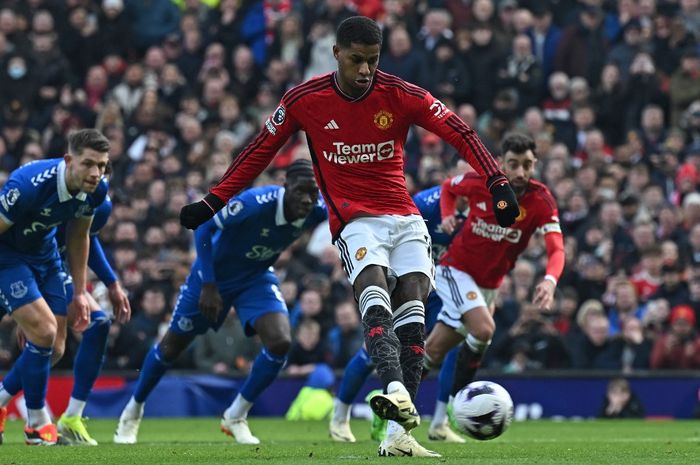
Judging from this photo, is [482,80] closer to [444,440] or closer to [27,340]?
[444,440]

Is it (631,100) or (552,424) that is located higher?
(631,100)

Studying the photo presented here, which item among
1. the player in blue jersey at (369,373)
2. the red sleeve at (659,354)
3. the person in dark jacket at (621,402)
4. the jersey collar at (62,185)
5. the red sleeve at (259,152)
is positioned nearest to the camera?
the red sleeve at (259,152)

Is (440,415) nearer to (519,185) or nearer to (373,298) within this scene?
(519,185)

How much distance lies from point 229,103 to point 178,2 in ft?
12.5

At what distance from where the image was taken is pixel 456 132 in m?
9.33

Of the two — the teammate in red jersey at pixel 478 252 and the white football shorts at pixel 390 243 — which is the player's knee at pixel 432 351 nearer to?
the teammate in red jersey at pixel 478 252

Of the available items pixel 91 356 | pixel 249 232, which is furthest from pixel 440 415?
pixel 91 356

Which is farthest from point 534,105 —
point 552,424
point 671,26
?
point 552,424

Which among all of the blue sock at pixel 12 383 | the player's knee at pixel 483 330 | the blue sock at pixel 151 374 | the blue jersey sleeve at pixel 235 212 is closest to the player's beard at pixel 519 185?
the player's knee at pixel 483 330

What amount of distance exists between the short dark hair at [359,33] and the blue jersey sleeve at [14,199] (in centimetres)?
332

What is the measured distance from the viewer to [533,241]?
19.2 m

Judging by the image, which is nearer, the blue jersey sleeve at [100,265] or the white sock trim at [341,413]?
the blue jersey sleeve at [100,265]

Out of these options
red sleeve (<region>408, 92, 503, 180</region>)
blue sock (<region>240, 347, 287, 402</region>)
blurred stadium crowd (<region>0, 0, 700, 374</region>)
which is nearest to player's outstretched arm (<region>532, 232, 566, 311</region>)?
red sleeve (<region>408, 92, 503, 180</region>)

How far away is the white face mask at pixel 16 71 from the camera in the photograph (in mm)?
23203
